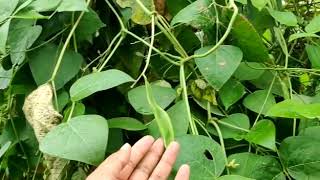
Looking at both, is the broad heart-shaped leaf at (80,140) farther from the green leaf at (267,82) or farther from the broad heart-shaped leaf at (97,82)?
the green leaf at (267,82)

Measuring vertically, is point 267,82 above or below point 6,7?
below

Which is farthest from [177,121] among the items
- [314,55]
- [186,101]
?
[314,55]

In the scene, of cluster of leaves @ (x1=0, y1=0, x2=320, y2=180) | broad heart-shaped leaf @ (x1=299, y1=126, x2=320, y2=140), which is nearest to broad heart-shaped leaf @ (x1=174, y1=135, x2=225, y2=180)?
cluster of leaves @ (x1=0, y1=0, x2=320, y2=180)

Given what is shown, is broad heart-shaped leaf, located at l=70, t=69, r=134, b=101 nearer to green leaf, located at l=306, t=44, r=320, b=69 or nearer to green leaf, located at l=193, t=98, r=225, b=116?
green leaf, located at l=193, t=98, r=225, b=116

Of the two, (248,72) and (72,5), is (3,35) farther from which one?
(248,72)

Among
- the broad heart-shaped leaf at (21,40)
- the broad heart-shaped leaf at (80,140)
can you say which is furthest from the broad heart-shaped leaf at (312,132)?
the broad heart-shaped leaf at (21,40)

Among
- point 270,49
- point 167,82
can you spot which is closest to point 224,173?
point 167,82

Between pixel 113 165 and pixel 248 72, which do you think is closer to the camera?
pixel 113 165
